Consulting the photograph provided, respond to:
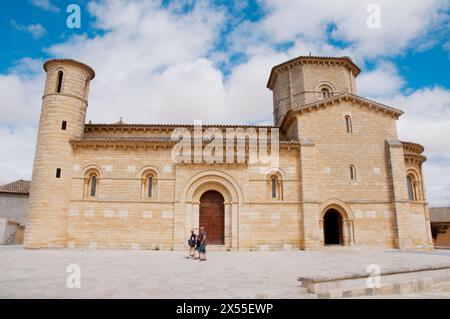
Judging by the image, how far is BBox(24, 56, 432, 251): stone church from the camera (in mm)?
18547

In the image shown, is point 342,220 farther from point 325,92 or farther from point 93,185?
point 93,185

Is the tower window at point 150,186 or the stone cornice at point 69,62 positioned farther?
the stone cornice at point 69,62

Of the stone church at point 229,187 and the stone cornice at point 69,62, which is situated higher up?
the stone cornice at point 69,62

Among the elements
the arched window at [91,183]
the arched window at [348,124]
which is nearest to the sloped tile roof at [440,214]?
the arched window at [348,124]

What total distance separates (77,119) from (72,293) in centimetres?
1606

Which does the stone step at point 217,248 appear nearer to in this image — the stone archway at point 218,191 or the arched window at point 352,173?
the stone archway at point 218,191

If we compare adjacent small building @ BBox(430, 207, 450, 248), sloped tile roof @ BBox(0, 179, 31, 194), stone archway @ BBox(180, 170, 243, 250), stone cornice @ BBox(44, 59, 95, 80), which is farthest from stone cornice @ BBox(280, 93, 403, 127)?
sloped tile roof @ BBox(0, 179, 31, 194)

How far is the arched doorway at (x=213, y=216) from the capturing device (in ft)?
63.9

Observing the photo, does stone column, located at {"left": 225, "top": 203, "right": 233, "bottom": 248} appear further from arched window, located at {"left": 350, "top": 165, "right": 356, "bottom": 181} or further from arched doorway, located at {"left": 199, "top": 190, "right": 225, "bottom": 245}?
arched window, located at {"left": 350, "top": 165, "right": 356, "bottom": 181}

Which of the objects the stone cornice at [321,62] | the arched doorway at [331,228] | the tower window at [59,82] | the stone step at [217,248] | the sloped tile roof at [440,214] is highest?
the stone cornice at [321,62]

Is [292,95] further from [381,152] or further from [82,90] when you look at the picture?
[82,90]

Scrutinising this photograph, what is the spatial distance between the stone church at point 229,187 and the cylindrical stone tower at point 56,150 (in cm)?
6

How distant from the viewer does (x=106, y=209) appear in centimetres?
1878

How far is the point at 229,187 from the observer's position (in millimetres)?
19422
